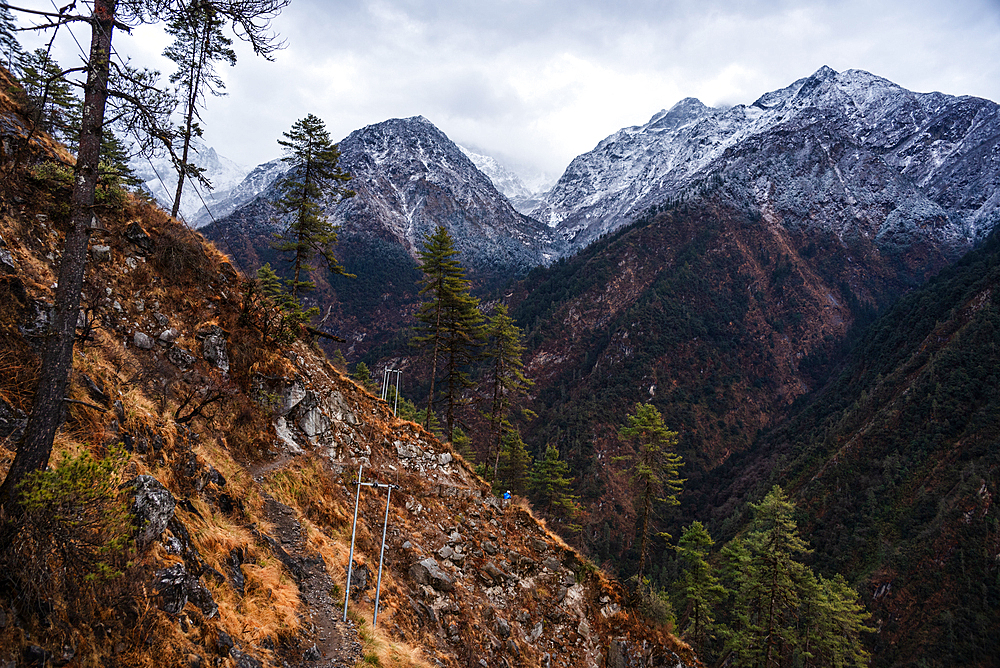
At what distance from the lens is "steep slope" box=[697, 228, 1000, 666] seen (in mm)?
52375

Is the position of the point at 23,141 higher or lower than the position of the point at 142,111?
higher

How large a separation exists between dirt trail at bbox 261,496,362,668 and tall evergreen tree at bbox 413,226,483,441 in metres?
12.7

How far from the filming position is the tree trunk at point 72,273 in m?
5.43

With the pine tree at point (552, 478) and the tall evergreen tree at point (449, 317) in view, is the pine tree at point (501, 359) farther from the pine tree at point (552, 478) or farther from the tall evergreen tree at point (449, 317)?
the pine tree at point (552, 478)

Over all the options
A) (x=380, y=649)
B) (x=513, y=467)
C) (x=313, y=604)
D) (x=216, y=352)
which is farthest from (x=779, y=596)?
(x=216, y=352)

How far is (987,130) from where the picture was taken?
626 feet

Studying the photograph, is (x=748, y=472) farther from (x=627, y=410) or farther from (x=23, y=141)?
(x=23, y=141)

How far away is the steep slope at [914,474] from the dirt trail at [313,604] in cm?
6767

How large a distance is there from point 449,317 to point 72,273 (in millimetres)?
20272

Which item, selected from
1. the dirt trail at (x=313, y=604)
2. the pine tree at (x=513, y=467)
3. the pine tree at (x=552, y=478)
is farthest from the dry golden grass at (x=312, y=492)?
the pine tree at (x=513, y=467)

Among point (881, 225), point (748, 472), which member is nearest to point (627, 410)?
point (748, 472)

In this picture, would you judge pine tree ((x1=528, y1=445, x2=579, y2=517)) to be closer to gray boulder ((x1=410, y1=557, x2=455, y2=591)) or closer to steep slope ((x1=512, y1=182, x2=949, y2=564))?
gray boulder ((x1=410, y1=557, x2=455, y2=591))

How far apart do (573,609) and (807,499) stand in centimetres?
8058

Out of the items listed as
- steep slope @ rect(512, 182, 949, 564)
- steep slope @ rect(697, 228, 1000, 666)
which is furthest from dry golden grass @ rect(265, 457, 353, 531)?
steep slope @ rect(512, 182, 949, 564)
